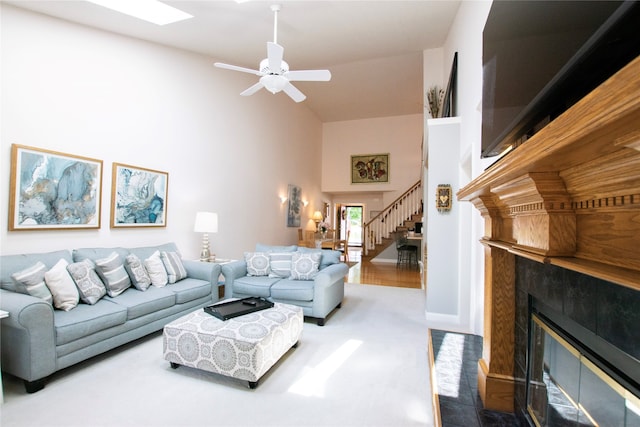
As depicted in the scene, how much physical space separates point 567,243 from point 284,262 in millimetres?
3353

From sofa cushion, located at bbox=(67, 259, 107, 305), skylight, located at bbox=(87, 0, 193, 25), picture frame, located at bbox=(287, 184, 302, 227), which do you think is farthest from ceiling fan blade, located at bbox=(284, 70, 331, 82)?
picture frame, located at bbox=(287, 184, 302, 227)

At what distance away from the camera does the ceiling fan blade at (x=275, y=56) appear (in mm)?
2887

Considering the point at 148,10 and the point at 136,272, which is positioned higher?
the point at 148,10

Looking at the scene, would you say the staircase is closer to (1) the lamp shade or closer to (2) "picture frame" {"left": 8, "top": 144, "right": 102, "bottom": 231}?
(1) the lamp shade

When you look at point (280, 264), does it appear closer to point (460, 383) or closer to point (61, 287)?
point (61, 287)

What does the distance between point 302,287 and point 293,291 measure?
118 mm

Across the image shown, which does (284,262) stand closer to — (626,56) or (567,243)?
(567,243)

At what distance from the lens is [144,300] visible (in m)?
2.79

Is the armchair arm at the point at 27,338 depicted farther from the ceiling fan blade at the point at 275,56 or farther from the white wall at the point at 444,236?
the white wall at the point at 444,236

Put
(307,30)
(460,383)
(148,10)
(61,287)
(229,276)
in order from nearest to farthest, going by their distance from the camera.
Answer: (460,383) < (61,287) < (148,10) < (229,276) < (307,30)

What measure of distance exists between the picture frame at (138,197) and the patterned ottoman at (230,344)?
1877 millimetres

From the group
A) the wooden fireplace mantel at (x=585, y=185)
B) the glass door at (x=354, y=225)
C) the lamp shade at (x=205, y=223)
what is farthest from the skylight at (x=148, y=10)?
the glass door at (x=354, y=225)

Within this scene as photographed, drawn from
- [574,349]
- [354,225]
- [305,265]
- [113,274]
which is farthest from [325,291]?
[354,225]

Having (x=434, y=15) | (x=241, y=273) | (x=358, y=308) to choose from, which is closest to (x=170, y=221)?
Result: (x=241, y=273)
